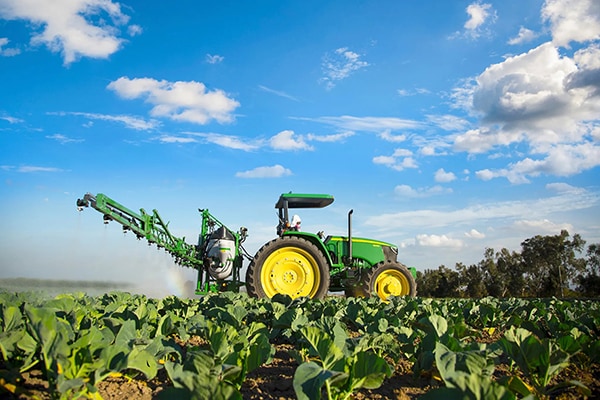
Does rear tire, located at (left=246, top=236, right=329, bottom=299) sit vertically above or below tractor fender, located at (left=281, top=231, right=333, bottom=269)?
below

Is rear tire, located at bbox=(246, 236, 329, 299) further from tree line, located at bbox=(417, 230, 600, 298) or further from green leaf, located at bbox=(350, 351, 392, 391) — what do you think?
tree line, located at bbox=(417, 230, 600, 298)

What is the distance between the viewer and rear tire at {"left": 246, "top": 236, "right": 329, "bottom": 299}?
7.87 meters

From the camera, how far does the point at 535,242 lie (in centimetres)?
4016

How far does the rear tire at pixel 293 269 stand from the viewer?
25.8ft

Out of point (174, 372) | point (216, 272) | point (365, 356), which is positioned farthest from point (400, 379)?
point (216, 272)

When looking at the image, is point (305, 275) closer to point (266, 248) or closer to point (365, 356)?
point (266, 248)

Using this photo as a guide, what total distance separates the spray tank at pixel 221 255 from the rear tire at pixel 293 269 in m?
1.53

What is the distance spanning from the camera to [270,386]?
2.21 m

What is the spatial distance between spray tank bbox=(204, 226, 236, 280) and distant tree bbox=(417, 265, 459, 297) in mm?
22672

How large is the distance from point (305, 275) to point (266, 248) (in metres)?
0.96

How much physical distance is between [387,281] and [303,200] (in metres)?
2.66

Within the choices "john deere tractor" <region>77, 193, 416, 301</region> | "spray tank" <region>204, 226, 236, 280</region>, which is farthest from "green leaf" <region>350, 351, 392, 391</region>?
"spray tank" <region>204, 226, 236, 280</region>

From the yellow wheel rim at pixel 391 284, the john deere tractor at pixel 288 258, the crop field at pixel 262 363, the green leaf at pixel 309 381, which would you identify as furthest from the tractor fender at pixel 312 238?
the green leaf at pixel 309 381

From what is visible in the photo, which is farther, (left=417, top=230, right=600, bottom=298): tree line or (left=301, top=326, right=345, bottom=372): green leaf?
(left=417, top=230, right=600, bottom=298): tree line
